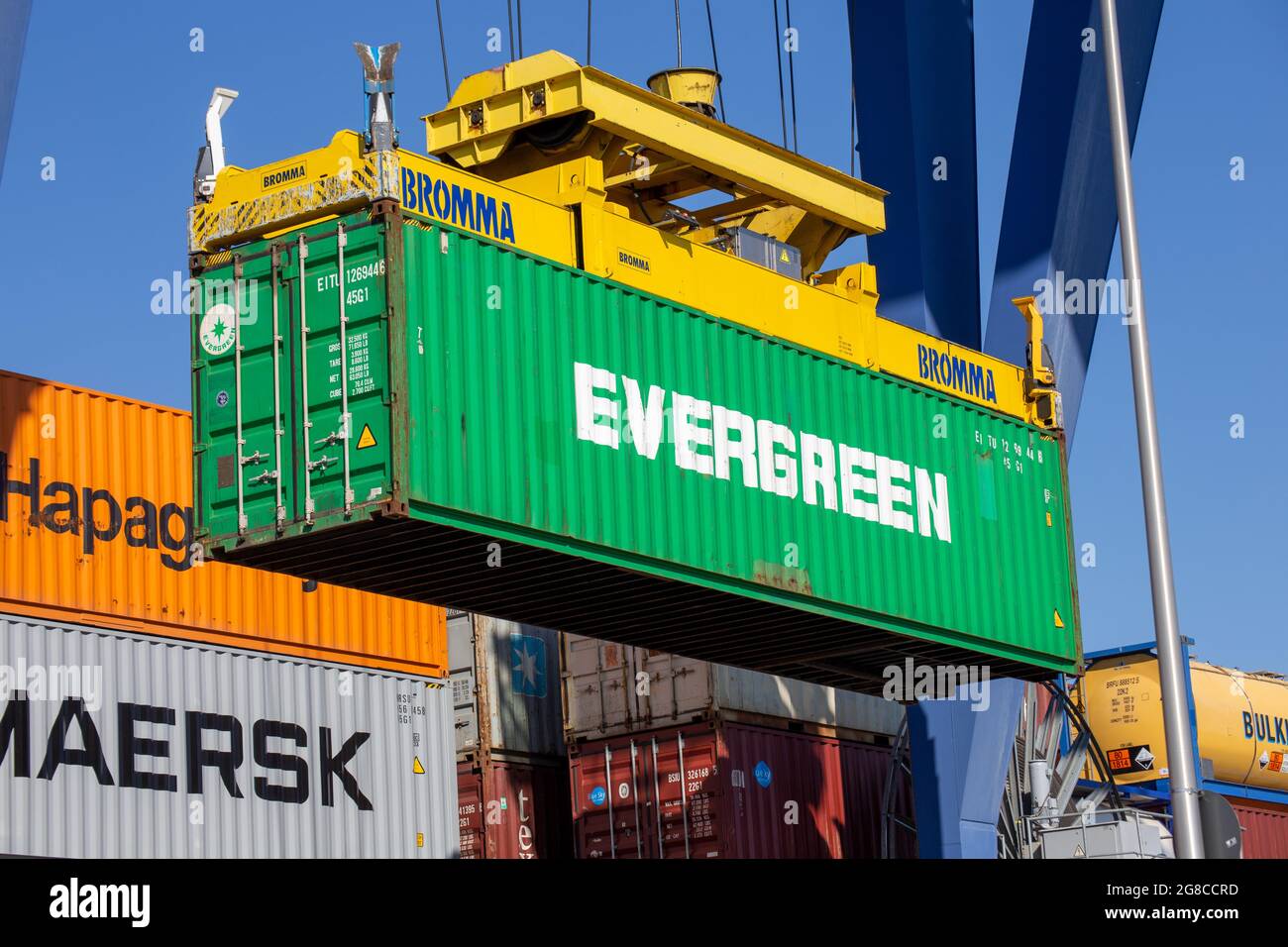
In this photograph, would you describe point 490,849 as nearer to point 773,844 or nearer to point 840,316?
point 773,844

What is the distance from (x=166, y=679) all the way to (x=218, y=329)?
504 centimetres

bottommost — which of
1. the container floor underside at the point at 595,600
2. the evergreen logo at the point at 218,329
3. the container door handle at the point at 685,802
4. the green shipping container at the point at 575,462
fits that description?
the container door handle at the point at 685,802

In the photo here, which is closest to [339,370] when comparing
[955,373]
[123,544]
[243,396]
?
[243,396]

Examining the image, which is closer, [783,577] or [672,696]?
[783,577]

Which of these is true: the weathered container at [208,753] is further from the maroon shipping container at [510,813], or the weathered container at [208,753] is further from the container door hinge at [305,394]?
the maroon shipping container at [510,813]

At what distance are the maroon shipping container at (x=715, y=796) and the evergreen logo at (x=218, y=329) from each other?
13104mm

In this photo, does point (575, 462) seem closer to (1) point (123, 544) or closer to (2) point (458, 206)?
(2) point (458, 206)

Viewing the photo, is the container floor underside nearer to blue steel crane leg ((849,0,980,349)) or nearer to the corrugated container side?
the corrugated container side

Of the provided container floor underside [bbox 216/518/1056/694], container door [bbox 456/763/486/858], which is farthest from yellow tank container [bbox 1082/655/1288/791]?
container door [bbox 456/763/486/858]

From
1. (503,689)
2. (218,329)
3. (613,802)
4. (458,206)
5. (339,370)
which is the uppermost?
(458,206)

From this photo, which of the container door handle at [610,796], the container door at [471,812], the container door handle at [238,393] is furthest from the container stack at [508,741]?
the container door handle at [238,393]

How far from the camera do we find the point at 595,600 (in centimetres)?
1870

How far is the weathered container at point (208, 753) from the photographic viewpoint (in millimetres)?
19266

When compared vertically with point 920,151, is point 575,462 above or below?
below
